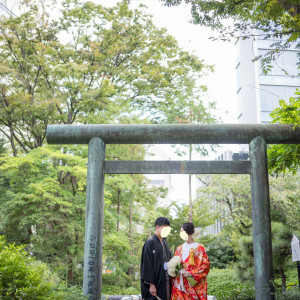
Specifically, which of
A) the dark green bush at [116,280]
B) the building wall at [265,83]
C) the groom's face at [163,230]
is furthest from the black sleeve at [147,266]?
the building wall at [265,83]

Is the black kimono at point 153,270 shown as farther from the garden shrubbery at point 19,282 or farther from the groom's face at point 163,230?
the garden shrubbery at point 19,282

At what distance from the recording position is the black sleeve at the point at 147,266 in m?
5.13

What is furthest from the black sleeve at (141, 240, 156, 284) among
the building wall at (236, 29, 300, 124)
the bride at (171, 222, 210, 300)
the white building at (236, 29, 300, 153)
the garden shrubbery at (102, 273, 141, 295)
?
the building wall at (236, 29, 300, 124)

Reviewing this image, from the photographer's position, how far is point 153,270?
5188mm

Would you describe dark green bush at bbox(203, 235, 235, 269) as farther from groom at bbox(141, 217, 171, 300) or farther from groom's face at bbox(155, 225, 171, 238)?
groom's face at bbox(155, 225, 171, 238)

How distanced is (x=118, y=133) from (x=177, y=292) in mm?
2432

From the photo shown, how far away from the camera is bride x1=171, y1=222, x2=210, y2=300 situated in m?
5.21

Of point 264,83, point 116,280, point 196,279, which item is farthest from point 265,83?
point 196,279

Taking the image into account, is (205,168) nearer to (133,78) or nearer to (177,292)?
(177,292)

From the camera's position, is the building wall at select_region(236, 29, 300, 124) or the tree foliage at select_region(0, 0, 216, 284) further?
the building wall at select_region(236, 29, 300, 124)

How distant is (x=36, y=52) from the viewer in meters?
12.9

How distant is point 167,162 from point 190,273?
Result: 5.24 feet

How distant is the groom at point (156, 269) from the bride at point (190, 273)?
0.56 ft

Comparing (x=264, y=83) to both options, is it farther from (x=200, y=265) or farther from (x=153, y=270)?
(x=153, y=270)
